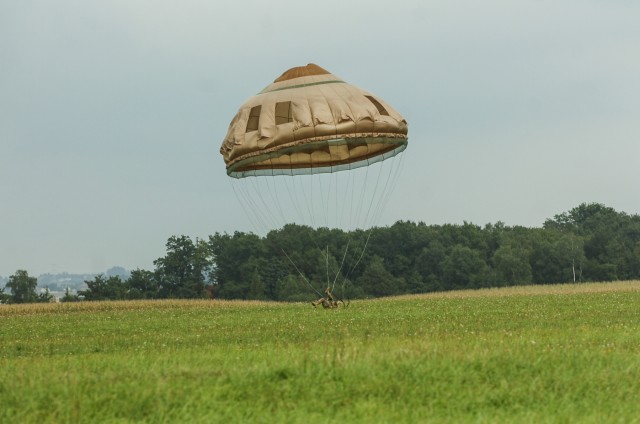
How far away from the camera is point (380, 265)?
430 ft

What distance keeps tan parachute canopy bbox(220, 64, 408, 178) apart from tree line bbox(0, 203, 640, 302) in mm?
77318

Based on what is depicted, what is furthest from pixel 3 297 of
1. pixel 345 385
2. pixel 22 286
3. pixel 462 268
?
pixel 345 385

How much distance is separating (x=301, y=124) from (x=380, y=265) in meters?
99.8

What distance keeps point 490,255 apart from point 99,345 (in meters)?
132

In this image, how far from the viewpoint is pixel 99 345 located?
25.3 meters

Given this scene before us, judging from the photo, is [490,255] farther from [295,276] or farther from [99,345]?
[99,345]

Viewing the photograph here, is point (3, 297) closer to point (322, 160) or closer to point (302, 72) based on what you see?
point (322, 160)

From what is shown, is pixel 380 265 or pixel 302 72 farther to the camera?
pixel 380 265

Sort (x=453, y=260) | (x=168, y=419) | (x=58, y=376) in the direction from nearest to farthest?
(x=168, y=419)
(x=58, y=376)
(x=453, y=260)

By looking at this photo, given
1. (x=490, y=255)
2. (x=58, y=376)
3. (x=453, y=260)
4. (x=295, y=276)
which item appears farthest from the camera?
(x=490, y=255)

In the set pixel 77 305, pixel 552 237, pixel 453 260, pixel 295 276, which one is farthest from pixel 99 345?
pixel 552 237

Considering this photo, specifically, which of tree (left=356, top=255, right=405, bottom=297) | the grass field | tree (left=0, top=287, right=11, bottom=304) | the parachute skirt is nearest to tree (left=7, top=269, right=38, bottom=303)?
tree (left=0, top=287, right=11, bottom=304)

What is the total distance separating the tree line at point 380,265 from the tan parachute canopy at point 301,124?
77318 mm

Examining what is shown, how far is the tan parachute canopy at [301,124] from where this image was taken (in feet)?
107
